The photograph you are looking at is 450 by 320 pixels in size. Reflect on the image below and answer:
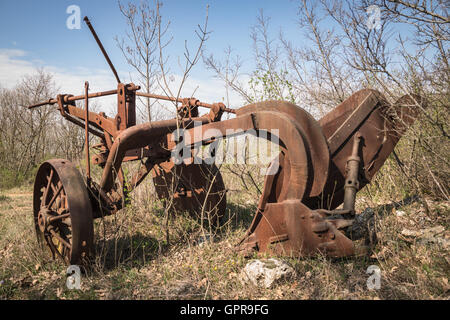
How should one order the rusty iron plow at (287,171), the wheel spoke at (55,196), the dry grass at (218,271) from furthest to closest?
the wheel spoke at (55,196), the rusty iron plow at (287,171), the dry grass at (218,271)

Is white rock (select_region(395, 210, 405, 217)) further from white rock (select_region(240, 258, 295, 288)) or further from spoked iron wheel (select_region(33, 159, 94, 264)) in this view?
spoked iron wheel (select_region(33, 159, 94, 264))

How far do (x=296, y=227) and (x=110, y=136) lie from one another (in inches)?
118

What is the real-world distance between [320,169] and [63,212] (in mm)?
3094

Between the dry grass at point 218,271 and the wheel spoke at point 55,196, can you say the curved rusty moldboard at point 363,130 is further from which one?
the wheel spoke at point 55,196

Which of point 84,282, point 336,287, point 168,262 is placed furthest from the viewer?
point 168,262

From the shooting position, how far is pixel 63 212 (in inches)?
150

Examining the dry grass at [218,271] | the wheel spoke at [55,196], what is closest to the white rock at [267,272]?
the dry grass at [218,271]

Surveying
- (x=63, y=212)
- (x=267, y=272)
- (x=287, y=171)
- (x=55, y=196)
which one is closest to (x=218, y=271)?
(x=267, y=272)

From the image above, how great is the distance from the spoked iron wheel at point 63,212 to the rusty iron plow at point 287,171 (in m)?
0.01

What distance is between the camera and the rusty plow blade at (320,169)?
301 cm

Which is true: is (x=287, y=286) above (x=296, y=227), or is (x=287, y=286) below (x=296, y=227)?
below
